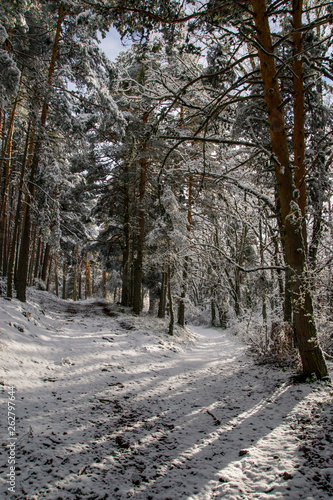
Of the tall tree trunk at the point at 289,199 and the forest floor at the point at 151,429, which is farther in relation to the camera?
the tall tree trunk at the point at 289,199

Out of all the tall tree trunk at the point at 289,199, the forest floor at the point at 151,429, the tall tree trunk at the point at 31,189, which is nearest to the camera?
the forest floor at the point at 151,429

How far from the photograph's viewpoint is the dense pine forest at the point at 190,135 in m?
4.69

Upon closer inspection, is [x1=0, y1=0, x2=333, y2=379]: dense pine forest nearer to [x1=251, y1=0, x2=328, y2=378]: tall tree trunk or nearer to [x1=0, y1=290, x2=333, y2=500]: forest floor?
[x1=251, y1=0, x2=328, y2=378]: tall tree trunk

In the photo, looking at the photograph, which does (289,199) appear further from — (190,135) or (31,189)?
(31,189)

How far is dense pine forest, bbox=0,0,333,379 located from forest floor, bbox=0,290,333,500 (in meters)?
1.50

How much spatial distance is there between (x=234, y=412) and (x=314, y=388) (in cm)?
150

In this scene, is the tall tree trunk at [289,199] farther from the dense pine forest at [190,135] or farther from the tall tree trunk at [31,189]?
the tall tree trunk at [31,189]

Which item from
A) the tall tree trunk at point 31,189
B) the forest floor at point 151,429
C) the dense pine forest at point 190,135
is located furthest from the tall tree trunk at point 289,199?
the tall tree trunk at point 31,189

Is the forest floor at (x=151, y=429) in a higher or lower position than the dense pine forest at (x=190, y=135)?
lower

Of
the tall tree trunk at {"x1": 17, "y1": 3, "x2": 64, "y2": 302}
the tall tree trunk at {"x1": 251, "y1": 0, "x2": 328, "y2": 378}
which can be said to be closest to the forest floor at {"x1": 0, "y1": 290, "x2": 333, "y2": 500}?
the tall tree trunk at {"x1": 251, "y1": 0, "x2": 328, "y2": 378}

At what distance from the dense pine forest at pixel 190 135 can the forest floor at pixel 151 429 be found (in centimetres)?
150

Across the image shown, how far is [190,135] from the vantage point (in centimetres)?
802

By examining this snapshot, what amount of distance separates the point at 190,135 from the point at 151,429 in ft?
25.4

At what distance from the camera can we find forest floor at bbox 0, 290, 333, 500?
249 cm
